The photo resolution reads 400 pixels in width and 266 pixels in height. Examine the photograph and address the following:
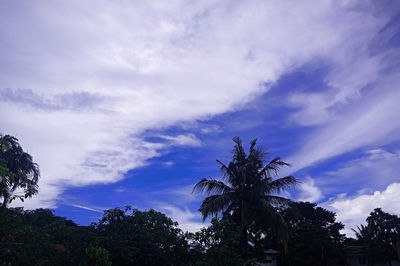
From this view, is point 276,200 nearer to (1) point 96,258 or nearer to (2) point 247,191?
(2) point 247,191

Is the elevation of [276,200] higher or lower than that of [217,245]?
higher

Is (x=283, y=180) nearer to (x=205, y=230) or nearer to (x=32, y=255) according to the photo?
(x=205, y=230)

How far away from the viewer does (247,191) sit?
18359 mm

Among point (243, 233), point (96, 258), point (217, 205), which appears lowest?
point (96, 258)

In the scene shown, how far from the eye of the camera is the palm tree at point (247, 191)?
17578 millimetres

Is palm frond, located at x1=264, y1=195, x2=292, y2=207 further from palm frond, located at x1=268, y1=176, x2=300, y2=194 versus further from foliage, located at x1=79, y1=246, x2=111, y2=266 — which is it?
foliage, located at x1=79, y1=246, x2=111, y2=266

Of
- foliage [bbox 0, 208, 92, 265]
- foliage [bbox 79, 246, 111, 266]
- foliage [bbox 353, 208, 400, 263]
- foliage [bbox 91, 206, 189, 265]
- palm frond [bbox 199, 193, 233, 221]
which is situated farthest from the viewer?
foliage [bbox 353, 208, 400, 263]

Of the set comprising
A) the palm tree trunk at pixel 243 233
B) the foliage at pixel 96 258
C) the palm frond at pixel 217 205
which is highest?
the palm frond at pixel 217 205

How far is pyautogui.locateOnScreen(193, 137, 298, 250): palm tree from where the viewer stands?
17.6 meters

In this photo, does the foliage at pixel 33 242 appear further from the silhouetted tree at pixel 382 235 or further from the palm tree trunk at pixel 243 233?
the silhouetted tree at pixel 382 235

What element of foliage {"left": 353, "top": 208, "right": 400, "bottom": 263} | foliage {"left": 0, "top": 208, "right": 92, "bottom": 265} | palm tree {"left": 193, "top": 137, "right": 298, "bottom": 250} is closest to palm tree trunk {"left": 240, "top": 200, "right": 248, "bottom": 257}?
palm tree {"left": 193, "top": 137, "right": 298, "bottom": 250}

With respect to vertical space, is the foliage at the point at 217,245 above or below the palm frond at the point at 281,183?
below

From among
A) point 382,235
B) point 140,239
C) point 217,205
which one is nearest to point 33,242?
point 140,239

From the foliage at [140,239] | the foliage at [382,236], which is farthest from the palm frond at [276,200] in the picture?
the foliage at [382,236]
